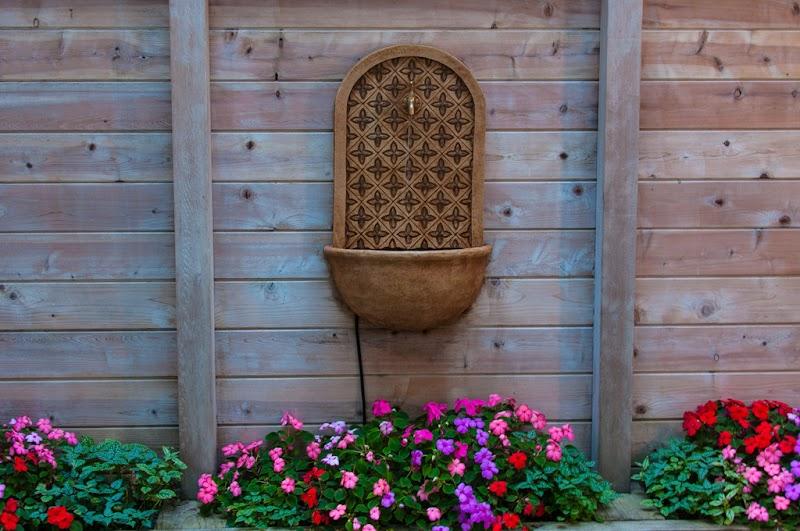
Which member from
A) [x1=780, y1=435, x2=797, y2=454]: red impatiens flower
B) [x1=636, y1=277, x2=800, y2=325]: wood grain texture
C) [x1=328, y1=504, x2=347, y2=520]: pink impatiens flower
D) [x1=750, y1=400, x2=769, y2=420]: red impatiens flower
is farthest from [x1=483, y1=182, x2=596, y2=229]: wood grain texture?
[x1=328, y1=504, x2=347, y2=520]: pink impatiens flower

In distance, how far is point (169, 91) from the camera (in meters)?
2.51

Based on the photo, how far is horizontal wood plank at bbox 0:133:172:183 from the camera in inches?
99.0

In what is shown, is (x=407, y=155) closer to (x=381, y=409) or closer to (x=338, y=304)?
(x=338, y=304)

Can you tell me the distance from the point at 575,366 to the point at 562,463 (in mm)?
350

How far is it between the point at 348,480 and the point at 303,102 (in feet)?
3.72

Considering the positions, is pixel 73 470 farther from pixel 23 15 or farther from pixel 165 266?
pixel 23 15

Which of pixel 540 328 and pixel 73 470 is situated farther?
pixel 540 328

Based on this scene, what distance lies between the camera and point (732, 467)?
7.88 ft

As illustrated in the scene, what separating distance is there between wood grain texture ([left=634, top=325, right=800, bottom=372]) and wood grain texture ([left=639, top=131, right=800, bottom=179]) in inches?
19.3

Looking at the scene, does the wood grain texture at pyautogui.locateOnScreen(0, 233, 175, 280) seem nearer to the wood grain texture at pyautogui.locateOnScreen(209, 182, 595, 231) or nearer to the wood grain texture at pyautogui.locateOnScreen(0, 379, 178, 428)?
the wood grain texture at pyautogui.locateOnScreen(209, 182, 595, 231)

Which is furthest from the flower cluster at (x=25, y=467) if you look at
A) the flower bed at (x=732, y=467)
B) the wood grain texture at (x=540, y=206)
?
the flower bed at (x=732, y=467)

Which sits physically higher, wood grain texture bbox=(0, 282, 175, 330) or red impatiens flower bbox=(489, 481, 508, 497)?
wood grain texture bbox=(0, 282, 175, 330)

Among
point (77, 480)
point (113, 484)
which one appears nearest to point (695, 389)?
point (113, 484)

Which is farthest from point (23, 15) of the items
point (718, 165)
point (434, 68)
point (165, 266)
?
point (718, 165)
